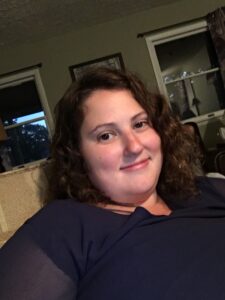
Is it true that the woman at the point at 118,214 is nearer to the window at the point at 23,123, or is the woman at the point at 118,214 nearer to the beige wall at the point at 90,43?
the beige wall at the point at 90,43

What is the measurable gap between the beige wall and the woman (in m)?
3.47

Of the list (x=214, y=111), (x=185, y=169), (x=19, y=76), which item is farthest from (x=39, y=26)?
(x=185, y=169)

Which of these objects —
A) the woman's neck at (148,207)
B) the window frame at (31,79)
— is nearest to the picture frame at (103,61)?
the window frame at (31,79)

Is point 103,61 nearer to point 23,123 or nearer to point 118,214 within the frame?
point 23,123

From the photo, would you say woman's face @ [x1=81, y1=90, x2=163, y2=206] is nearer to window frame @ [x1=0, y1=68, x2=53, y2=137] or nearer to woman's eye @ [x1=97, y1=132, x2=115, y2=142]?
woman's eye @ [x1=97, y1=132, x2=115, y2=142]

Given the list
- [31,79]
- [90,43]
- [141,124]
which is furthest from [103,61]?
[141,124]

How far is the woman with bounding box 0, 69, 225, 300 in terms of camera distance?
29.8 inches

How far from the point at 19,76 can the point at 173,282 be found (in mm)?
4043

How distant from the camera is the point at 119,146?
3.01 ft

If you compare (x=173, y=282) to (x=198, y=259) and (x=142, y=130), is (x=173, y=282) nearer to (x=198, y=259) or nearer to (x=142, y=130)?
(x=198, y=259)

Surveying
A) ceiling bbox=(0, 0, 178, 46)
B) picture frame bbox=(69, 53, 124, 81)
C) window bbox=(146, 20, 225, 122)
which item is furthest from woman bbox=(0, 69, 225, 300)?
window bbox=(146, 20, 225, 122)

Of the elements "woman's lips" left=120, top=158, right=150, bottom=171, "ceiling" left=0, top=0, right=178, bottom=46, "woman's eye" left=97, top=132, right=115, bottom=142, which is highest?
"ceiling" left=0, top=0, right=178, bottom=46

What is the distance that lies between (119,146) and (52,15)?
3.17m

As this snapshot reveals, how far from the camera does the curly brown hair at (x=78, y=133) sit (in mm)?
963
